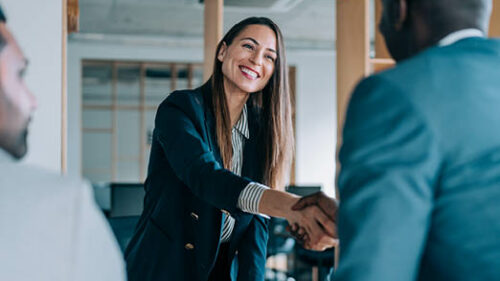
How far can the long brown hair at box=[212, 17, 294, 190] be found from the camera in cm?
179

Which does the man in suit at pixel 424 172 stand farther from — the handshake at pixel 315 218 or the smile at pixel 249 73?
the smile at pixel 249 73

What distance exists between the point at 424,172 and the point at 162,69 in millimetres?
11010

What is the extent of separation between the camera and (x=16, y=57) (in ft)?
2.50

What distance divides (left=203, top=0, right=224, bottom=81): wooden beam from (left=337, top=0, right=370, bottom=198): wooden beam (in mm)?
715

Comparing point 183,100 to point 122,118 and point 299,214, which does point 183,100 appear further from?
point 122,118

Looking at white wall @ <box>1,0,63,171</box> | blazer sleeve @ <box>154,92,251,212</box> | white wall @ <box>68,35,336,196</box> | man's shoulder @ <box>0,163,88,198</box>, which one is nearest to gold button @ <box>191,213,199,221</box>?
blazer sleeve @ <box>154,92,251,212</box>

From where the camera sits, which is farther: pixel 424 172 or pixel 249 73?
pixel 249 73

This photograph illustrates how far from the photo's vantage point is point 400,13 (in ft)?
2.82

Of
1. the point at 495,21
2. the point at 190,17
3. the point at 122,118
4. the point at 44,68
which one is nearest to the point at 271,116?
the point at 44,68

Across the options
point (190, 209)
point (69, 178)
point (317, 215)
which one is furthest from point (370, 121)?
point (190, 209)

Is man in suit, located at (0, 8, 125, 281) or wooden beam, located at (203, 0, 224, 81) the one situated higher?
wooden beam, located at (203, 0, 224, 81)

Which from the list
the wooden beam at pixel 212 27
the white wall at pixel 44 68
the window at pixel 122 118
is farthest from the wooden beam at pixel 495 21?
the window at pixel 122 118

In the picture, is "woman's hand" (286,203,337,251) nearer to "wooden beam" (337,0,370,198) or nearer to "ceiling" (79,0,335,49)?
"wooden beam" (337,0,370,198)

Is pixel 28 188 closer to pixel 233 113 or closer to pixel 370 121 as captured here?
pixel 370 121
